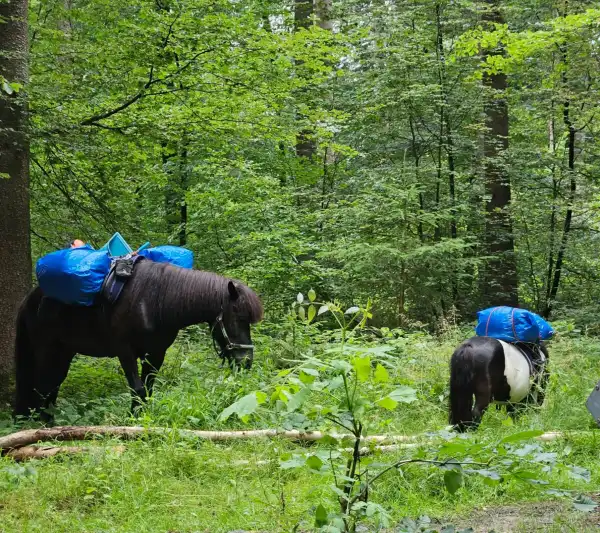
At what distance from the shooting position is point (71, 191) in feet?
26.9

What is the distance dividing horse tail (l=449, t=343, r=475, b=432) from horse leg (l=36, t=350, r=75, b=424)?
3959 millimetres

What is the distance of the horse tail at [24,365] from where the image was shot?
6.64m

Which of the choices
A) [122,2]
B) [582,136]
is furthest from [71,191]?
[582,136]

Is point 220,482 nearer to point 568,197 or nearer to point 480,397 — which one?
point 480,397

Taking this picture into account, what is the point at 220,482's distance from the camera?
424 cm

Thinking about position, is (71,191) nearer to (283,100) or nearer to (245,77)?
(245,77)

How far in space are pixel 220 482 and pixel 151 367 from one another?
8.38ft

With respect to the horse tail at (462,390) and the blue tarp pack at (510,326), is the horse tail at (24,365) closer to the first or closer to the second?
the horse tail at (462,390)

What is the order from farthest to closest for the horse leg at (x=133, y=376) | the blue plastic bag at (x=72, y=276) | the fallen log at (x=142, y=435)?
the horse leg at (x=133, y=376), the blue plastic bag at (x=72, y=276), the fallen log at (x=142, y=435)

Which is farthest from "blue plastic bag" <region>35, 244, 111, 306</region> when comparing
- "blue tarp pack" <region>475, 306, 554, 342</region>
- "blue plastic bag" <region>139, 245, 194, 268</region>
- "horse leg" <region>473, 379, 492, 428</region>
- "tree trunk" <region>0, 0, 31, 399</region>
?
"blue tarp pack" <region>475, 306, 554, 342</region>

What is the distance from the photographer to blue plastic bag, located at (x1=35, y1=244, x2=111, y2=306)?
6027 millimetres

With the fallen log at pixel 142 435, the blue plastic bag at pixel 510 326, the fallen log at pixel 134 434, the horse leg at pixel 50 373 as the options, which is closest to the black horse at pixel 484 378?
the blue plastic bag at pixel 510 326

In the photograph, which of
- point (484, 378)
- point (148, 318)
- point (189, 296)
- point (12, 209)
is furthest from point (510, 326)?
point (12, 209)

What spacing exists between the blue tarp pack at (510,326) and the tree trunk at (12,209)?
195 inches
